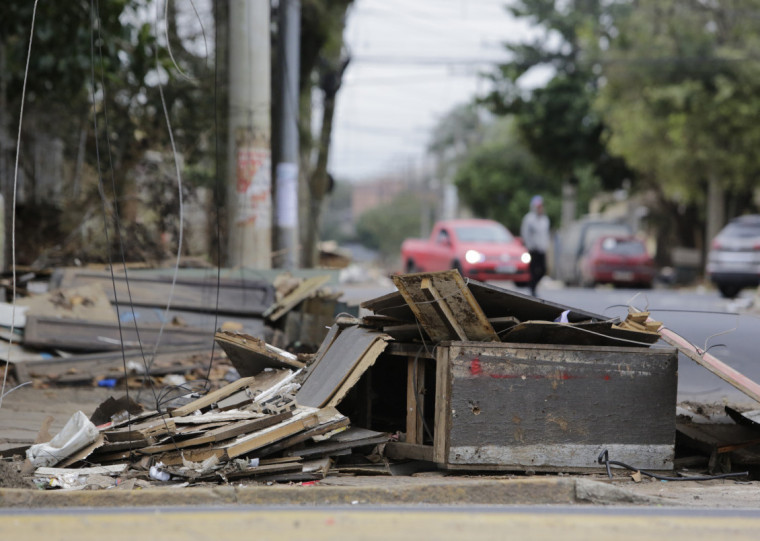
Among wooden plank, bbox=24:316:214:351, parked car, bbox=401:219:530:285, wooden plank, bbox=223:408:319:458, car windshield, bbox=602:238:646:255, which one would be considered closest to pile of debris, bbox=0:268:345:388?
wooden plank, bbox=24:316:214:351

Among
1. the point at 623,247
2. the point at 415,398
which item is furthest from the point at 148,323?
the point at 623,247

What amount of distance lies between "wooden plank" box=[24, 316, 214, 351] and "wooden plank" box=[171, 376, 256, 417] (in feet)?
10.1

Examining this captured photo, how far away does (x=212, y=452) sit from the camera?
5.73 meters

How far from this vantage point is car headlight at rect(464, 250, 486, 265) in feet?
67.5

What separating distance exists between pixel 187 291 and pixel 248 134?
6.66 ft

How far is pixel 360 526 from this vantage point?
14.7ft

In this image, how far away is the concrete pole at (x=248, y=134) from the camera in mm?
11484

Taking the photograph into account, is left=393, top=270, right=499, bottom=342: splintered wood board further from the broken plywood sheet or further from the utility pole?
the utility pole

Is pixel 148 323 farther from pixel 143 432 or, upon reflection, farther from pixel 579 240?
pixel 579 240

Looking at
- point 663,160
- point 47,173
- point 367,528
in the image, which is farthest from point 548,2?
point 367,528

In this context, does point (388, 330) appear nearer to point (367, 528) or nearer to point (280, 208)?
point (367, 528)

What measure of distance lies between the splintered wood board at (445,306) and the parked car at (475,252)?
1311 centimetres

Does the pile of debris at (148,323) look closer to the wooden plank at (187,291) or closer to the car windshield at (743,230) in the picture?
the wooden plank at (187,291)

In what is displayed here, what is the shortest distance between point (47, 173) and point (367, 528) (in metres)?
16.2
